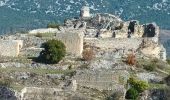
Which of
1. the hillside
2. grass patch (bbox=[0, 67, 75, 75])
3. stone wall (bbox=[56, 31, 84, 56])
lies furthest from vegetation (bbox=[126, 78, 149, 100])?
the hillside

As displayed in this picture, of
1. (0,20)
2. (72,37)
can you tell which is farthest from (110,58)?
(0,20)

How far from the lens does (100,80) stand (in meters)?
67.3

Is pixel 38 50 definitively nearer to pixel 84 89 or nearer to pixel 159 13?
pixel 84 89

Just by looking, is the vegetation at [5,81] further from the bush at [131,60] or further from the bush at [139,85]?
the bush at [131,60]

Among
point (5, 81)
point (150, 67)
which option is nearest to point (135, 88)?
point (150, 67)

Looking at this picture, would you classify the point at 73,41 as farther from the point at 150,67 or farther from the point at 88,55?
the point at 150,67

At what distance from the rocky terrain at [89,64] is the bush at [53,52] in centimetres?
52

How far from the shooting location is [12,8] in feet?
559

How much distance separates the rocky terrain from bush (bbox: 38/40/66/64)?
20.4 inches

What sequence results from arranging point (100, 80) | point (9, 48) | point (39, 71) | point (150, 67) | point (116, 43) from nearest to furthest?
point (100, 80) < point (39, 71) < point (150, 67) < point (9, 48) < point (116, 43)

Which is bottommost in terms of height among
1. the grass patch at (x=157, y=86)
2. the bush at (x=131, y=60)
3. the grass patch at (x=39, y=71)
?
the grass patch at (x=157, y=86)

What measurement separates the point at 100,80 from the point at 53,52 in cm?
534

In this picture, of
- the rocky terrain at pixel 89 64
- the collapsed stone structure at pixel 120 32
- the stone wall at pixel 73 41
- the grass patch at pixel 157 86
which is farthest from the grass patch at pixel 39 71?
the collapsed stone structure at pixel 120 32

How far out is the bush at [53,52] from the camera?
71.0 m
